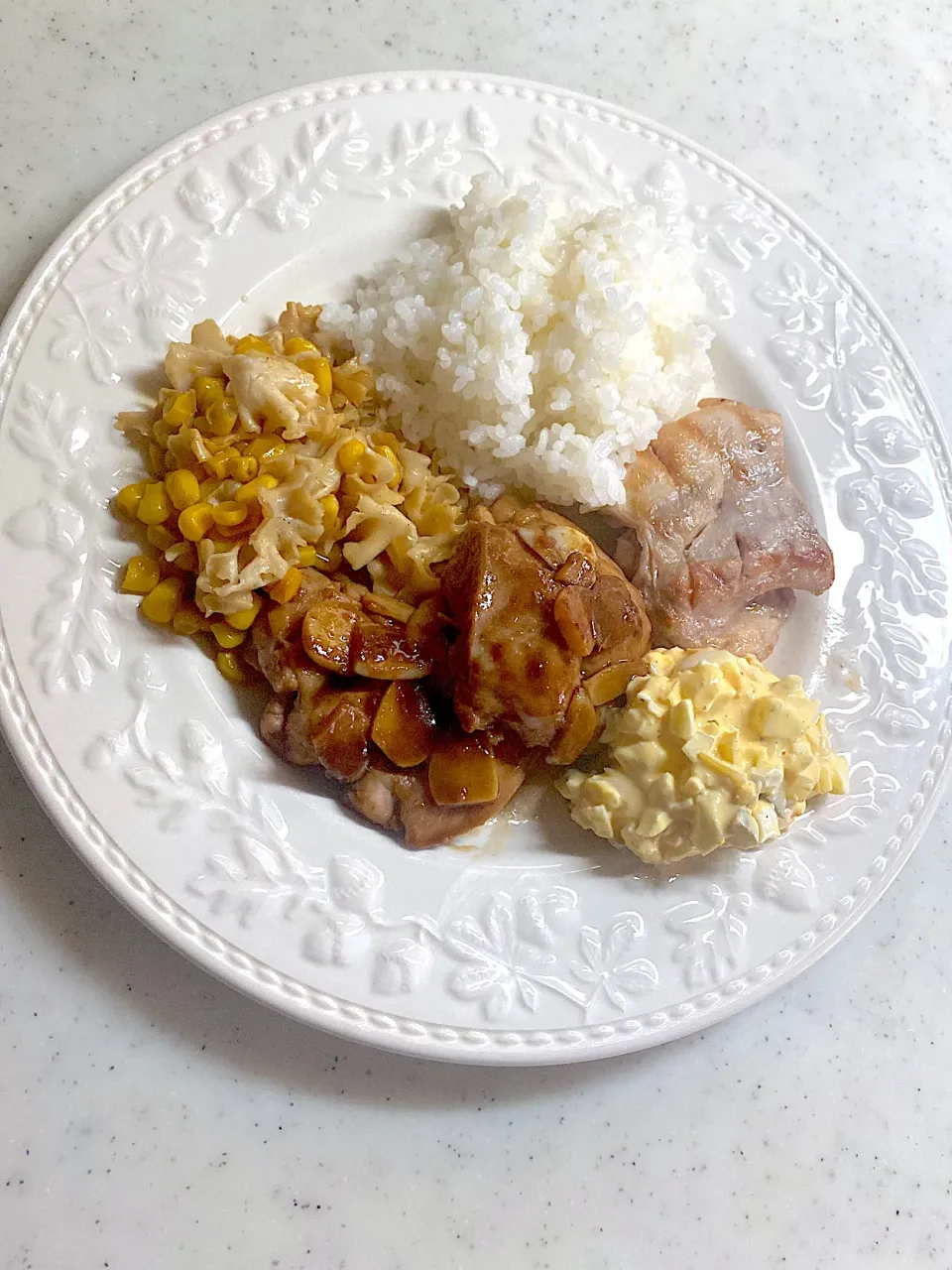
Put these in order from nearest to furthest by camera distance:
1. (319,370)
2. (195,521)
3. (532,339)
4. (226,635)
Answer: (195,521) < (226,635) < (319,370) < (532,339)

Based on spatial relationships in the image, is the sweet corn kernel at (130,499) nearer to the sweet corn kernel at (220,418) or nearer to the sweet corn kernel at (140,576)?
the sweet corn kernel at (140,576)

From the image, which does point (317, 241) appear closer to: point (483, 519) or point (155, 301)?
point (155, 301)

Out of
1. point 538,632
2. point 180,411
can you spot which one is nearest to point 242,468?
point 180,411

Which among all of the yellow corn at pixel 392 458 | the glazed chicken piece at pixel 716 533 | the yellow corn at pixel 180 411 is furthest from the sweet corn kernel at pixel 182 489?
the glazed chicken piece at pixel 716 533

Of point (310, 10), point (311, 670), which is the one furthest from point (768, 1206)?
point (310, 10)

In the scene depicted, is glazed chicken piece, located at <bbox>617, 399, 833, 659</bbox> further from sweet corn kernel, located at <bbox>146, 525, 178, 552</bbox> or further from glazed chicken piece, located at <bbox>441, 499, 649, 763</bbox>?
sweet corn kernel, located at <bbox>146, 525, 178, 552</bbox>

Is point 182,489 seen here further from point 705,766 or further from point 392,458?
point 705,766

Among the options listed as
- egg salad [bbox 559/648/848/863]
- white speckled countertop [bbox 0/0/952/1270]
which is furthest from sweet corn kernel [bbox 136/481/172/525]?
egg salad [bbox 559/648/848/863]
